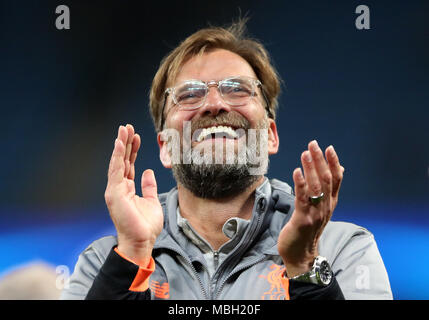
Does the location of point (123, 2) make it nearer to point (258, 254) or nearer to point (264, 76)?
point (264, 76)

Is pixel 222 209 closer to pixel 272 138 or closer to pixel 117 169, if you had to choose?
pixel 272 138

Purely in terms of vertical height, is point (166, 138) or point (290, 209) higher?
point (166, 138)

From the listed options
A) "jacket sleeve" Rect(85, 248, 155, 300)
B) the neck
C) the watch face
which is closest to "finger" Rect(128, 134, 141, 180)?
"jacket sleeve" Rect(85, 248, 155, 300)

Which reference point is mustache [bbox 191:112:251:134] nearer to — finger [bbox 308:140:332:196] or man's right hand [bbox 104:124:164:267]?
man's right hand [bbox 104:124:164:267]

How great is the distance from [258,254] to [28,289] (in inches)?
35.2

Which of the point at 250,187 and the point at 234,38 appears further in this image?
the point at 234,38

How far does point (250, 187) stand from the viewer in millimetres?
1509

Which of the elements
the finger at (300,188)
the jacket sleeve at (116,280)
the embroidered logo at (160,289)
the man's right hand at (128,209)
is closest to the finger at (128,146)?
the man's right hand at (128,209)

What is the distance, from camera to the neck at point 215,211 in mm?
1466

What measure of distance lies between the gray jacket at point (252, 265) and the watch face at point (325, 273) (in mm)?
192

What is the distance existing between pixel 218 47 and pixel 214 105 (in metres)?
0.33

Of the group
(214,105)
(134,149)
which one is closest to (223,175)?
(214,105)

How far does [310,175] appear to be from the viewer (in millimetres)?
968

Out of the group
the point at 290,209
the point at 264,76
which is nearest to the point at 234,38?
the point at 264,76
